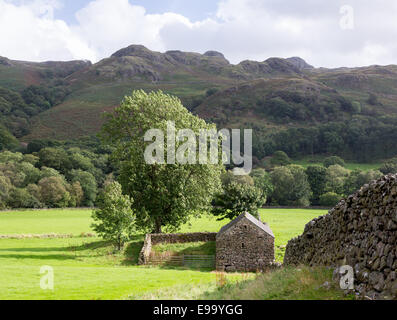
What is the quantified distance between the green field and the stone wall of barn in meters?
2.32

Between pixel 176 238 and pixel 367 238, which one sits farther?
pixel 176 238

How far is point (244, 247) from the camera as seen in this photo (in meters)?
35.7

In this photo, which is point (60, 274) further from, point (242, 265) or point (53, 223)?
point (53, 223)

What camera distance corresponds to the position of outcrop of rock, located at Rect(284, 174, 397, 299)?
405 inches

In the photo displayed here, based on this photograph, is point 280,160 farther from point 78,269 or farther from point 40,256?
point 78,269

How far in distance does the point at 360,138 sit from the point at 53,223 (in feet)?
487

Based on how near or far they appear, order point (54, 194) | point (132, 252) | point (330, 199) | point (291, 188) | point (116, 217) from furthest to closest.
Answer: point (291, 188)
point (330, 199)
point (54, 194)
point (132, 252)
point (116, 217)

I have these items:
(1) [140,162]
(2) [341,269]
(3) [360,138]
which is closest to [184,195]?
(1) [140,162]

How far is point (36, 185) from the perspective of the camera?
101 metres

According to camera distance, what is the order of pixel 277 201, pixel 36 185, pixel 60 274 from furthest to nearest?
pixel 277 201
pixel 36 185
pixel 60 274

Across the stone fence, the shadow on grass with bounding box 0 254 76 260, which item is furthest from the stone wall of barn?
the shadow on grass with bounding box 0 254 76 260

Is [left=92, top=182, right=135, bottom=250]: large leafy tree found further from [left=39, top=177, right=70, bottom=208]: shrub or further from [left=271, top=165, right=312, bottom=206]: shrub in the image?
[left=271, top=165, right=312, bottom=206]: shrub

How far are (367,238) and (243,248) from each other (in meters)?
24.7

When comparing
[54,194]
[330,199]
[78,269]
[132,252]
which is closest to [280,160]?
[330,199]
